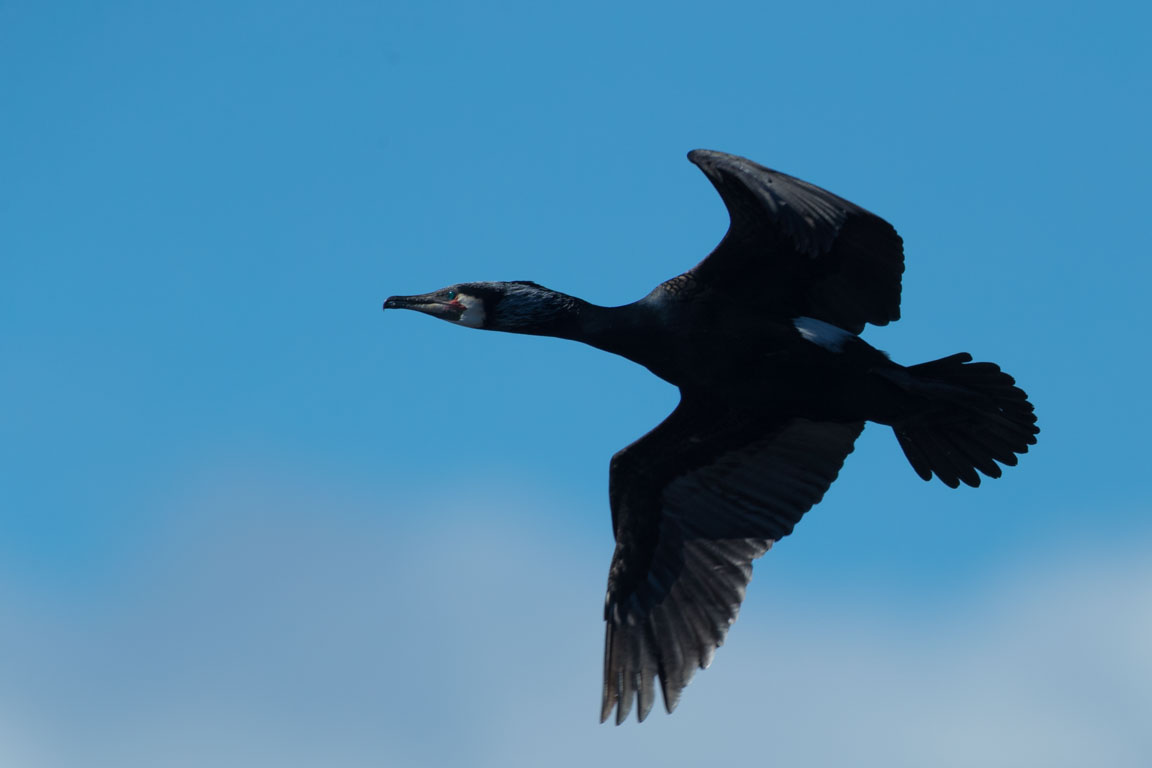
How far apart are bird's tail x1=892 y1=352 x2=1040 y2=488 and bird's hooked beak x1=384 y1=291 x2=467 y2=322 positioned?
242 cm

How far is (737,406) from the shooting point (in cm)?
A: 759

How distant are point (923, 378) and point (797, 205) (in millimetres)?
1679

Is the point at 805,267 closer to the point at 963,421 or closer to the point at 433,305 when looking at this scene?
the point at 963,421

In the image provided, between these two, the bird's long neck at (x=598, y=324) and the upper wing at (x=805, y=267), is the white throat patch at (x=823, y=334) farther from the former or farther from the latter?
the bird's long neck at (x=598, y=324)

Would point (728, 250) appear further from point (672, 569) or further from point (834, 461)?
point (672, 569)

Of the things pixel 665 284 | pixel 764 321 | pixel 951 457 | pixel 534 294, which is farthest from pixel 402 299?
pixel 951 457

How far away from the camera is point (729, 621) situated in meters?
7.81

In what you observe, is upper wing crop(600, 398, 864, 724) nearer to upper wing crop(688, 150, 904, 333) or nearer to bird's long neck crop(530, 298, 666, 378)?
bird's long neck crop(530, 298, 666, 378)

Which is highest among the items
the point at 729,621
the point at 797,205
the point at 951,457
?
the point at 797,205

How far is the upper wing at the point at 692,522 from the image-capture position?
7770 mm

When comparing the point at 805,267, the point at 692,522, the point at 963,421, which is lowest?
the point at 692,522

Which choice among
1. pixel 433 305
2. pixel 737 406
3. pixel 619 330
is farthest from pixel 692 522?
pixel 433 305

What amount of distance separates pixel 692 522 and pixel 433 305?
1920 millimetres

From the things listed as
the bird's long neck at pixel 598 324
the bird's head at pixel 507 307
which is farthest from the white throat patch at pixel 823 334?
the bird's head at pixel 507 307
